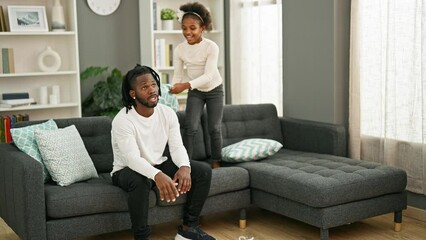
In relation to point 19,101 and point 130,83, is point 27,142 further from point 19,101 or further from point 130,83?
point 19,101

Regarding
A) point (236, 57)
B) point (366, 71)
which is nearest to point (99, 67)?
point (236, 57)

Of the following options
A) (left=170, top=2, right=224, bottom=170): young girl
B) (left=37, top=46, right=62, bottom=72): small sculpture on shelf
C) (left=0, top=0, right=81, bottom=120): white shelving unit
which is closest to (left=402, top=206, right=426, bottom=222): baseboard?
(left=170, top=2, right=224, bottom=170): young girl

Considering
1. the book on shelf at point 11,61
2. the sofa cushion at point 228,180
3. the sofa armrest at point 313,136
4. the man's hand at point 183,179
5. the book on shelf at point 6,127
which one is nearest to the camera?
the man's hand at point 183,179

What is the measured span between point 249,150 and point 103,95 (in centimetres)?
201

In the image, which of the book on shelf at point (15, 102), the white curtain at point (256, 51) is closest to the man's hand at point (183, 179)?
the white curtain at point (256, 51)

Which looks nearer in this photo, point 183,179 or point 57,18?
point 183,179

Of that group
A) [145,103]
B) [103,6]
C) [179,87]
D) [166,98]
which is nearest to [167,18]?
[103,6]

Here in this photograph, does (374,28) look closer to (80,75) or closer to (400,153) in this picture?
(400,153)

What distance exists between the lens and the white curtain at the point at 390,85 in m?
4.39

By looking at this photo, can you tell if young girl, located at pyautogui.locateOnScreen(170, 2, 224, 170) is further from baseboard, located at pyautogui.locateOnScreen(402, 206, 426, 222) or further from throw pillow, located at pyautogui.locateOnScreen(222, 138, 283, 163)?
baseboard, located at pyautogui.locateOnScreen(402, 206, 426, 222)

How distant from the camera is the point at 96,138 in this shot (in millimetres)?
4359

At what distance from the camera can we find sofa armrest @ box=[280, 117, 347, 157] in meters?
4.67

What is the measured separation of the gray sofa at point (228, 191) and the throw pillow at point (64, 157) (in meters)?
0.07

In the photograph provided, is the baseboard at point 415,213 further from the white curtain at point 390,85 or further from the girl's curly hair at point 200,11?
the girl's curly hair at point 200,11
